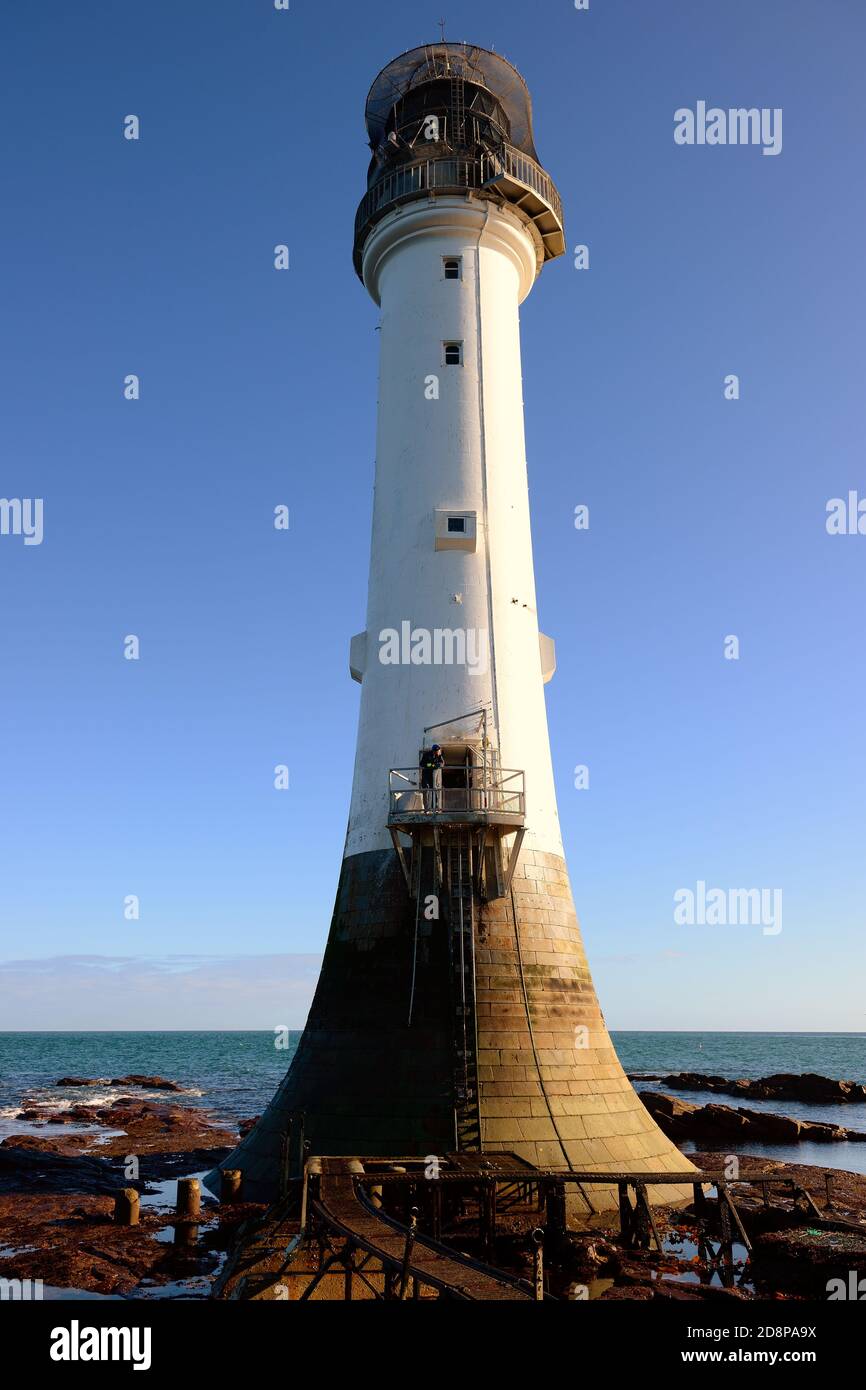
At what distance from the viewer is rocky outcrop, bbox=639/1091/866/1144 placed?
37.8m

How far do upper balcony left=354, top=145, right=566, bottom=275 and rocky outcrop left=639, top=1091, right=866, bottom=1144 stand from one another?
105 feet

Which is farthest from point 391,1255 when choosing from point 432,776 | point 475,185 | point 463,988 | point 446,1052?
point 475,185

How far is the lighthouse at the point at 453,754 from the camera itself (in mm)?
20109

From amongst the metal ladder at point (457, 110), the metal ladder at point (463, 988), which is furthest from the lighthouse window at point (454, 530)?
the metal ladder at point (457, 110)

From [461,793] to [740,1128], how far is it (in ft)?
79.9

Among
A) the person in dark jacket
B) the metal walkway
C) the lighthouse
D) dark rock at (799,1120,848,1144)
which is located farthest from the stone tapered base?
dark rock at (799,1120,848,1144)

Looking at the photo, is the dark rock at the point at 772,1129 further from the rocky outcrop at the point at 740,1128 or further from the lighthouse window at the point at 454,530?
the lighthouse window at the point at 454,530

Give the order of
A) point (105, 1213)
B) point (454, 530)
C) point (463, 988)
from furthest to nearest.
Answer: point (454, 530), point (105, 1213), point (463, 988)

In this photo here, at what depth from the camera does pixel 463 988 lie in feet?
67.4

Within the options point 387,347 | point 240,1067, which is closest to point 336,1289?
point 387,347

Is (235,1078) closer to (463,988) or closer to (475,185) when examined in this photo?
(463,988)

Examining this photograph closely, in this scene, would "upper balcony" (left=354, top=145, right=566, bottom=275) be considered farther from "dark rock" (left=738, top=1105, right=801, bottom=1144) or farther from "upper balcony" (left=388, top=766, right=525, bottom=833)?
"dark rock" (left=738, top=1105, right=801, bottom=1144)
